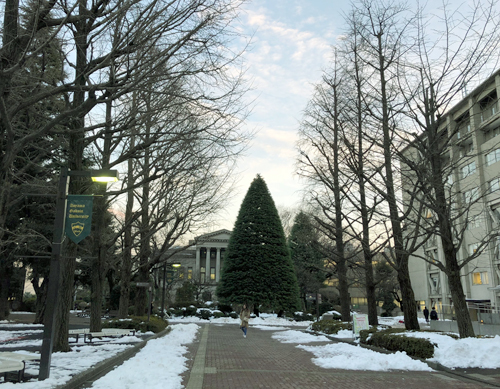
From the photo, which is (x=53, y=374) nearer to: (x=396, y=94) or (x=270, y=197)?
(x=396, y=94)

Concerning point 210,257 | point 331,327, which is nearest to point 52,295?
point 331,327

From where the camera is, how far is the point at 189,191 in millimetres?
20297

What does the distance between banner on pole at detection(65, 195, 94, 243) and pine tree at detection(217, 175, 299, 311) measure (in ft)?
112

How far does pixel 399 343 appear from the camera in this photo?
497 inches

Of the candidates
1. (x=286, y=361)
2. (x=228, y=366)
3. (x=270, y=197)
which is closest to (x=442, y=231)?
(x=286, y=361)

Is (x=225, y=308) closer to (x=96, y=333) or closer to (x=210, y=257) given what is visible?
(x=96, y=333)

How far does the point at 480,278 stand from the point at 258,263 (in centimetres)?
2363

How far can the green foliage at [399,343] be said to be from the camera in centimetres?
1122

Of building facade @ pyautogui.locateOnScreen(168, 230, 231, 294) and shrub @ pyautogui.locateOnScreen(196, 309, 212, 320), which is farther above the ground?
building facade @ pyautogui.locateOnScreen(168, 230, 231, 294)

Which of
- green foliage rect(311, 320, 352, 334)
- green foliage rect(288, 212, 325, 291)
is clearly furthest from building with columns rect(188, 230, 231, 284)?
green foliage rect(311, 320, 352, 334)

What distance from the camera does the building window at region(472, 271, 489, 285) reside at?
43162 mm

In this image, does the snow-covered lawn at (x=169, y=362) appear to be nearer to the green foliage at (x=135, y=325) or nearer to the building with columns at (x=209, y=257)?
the green foliage at (x=135, y=325)

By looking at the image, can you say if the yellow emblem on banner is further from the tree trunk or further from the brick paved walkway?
the brick paved walkway

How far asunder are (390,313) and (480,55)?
173 feet
